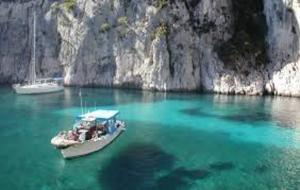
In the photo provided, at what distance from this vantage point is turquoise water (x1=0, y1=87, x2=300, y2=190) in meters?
32.8

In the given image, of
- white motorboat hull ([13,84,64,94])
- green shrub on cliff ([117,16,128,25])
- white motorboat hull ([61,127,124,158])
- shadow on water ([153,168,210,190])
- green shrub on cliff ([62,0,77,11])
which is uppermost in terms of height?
green shrub on cliff ([62,0,77,11])

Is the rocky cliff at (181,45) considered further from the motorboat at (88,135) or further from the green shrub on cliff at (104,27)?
the motorboat at (88,135)

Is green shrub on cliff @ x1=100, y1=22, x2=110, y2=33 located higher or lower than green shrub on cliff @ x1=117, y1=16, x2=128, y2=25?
lower

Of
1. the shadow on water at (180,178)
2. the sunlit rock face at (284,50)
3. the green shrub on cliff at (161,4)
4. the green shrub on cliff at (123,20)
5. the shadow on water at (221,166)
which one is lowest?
the shadow on water at (180,178)

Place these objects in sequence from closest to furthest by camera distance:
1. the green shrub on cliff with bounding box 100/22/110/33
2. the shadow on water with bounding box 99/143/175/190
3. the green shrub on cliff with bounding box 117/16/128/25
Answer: the shadow on water with bounding box 99/143/175/190, the green shrub on cliff with bounding box 117/16/128/25, the green shrub on cliff with bounding box 100/22/110/33

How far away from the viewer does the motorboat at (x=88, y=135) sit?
1495 inches

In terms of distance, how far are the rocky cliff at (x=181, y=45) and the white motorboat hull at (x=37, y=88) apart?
26.8ft

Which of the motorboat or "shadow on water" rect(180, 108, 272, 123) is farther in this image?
"shadow on water" rect(180, 108, 272, 123)

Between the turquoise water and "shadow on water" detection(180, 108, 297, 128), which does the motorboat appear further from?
"shadow on water" detection(180, 108, 297, 128)

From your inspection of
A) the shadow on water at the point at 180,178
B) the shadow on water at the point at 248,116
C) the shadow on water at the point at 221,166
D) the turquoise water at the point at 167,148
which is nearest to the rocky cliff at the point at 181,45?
the turquoise water at the point at 167,148

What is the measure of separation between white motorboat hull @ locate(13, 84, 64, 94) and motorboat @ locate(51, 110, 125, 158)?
3725cm

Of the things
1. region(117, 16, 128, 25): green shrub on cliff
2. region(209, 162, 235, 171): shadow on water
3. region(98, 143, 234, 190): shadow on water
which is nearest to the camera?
region(98, 143, 234, 190): shadow on water

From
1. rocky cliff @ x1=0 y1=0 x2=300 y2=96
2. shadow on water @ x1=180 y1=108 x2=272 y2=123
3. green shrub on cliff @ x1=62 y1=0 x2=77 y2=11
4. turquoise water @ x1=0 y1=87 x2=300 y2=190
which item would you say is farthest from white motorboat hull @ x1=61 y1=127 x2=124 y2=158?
green shrub on cliff @ x1=62 y1=0 x2=77 y2=11

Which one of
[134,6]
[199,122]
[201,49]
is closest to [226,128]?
[199,122]
